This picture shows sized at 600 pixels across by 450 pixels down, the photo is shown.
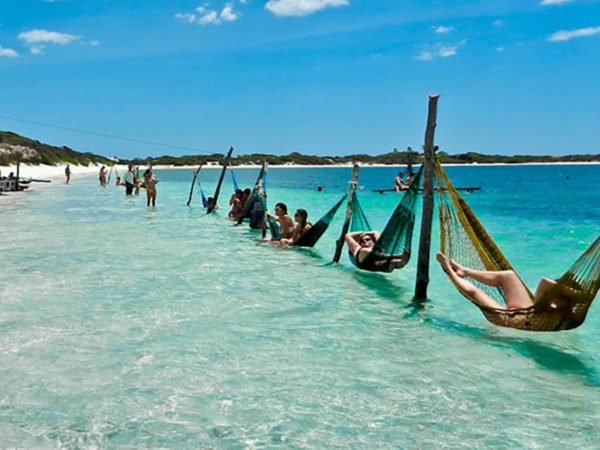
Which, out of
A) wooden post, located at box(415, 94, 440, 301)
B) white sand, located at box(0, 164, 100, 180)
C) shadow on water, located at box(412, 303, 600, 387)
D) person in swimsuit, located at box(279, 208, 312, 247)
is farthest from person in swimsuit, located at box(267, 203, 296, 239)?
white sand, located at box(0, 164, 100, 180)

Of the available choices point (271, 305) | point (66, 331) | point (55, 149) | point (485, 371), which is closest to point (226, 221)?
point (271, 305)

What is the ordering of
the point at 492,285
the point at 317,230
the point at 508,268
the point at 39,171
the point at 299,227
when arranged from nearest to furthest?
1. the point at 492,285
2. the point at 508,268
3. the point at 317,230
4. the point at 299,227
5. the point at 39,171

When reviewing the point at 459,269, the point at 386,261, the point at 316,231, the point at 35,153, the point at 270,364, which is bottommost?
the point at 270,364

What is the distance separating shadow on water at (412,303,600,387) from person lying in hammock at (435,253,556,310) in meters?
0.32

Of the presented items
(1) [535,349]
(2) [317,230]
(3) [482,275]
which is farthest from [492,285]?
(2) [317,230]

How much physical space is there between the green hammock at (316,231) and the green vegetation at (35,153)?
35.9 metres

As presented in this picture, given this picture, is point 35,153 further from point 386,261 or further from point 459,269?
point 459,269

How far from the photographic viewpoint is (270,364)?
192 inches

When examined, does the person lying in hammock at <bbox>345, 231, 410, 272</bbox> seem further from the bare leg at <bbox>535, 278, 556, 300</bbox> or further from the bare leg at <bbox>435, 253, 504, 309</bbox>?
the bare leg at <bbox>535, 278, 556, 300</bbox>

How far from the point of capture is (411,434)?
367cm

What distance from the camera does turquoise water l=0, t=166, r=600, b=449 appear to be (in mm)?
3705

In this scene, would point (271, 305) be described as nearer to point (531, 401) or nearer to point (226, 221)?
point (531, 401)

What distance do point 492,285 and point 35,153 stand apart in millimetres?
58677

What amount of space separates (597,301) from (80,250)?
8.38 m
